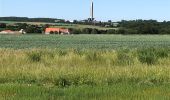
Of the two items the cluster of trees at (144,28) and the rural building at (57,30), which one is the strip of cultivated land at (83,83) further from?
the cluster of trees at (144,28)

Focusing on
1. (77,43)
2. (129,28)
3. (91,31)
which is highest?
(77,43)

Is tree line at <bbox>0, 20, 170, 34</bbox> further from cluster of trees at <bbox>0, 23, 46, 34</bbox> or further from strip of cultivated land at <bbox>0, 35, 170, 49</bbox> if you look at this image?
strip of cultivated land at <bbox>0, 35, 170, 49</bbox>

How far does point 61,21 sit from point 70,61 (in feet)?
400

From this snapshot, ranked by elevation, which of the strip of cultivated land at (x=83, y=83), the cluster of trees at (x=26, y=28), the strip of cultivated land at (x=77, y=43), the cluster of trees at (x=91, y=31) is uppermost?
the strip of cultivated land at (x=83, y=83)

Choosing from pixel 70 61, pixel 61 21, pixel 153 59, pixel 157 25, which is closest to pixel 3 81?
pixel 70 61

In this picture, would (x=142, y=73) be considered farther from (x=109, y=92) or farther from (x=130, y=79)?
(x=109, y=92)

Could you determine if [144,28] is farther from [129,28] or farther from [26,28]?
[26,28]

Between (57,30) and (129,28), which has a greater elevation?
(129,28)

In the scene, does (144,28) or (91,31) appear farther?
(91,31)

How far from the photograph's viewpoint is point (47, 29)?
116 meters

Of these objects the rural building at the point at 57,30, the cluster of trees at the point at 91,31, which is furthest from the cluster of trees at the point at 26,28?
the cluster of trees at the point at 91,31

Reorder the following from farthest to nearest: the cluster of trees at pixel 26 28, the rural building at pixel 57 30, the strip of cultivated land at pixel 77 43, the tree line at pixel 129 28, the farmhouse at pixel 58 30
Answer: the tree line at pixel 129 28
the rural building at pixel 57 30
the farmhouse at pixel 58 30
the cluster of trees at pixel 26 28
the strip of cultivated land at pixel 77 43

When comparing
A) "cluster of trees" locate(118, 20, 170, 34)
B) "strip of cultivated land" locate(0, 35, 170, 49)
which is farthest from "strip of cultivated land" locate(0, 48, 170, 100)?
"cluster of trees" locate(118, 20, 170, 34)

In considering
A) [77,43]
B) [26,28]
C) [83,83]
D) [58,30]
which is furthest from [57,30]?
[83,83]
